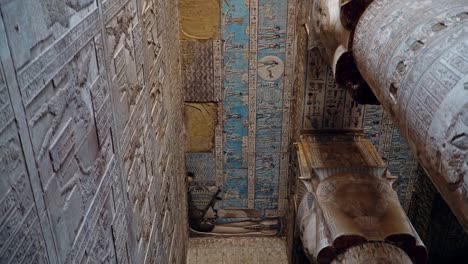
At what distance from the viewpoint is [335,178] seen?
3553 mm

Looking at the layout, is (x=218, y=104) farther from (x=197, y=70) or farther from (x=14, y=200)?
(x=14, y=200)

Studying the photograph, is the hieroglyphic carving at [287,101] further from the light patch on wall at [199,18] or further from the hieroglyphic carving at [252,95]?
the light patch on wall at [199,18]

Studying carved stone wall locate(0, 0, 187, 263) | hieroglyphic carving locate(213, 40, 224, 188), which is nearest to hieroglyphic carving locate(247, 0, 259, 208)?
hieroglyphic carving locate(213, 40, 224, 188)

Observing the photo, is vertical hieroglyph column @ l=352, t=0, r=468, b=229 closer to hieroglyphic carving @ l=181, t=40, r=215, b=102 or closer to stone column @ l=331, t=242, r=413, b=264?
stone column @ l=331, t=242, r=413, b=264

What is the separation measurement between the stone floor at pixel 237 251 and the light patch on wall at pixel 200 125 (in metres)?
1.17

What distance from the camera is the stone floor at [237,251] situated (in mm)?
5402

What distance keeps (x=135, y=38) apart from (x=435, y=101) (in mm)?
1622

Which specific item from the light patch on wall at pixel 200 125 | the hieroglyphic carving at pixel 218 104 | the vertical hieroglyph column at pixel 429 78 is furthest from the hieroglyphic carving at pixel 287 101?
the vertical hieroglyph column at pixel 429 78

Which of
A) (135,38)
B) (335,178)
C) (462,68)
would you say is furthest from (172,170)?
(462,68)

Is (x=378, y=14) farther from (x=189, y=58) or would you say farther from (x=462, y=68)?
(x=189, y=58)

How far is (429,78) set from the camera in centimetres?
145

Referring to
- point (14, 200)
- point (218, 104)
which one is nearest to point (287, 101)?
point (218, 104)

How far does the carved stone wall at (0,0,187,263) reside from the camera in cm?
102

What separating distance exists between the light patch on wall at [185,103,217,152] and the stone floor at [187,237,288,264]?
1169mm
